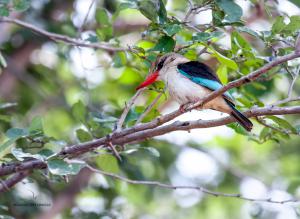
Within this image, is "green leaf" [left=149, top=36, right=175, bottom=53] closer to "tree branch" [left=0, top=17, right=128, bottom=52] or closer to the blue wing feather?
"tree branch" [left=0, top=17, right=128, bottom=52]

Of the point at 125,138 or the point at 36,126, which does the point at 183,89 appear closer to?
the point at 125,138

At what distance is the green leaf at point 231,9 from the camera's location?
11.4 feet

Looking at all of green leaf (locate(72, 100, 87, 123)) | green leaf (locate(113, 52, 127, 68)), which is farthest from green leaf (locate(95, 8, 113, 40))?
green leaf (locate(72, 100, 87, 123))

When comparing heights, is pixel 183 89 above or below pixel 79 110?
above

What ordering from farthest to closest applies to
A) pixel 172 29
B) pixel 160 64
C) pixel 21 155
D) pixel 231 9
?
pixel 160 64 → pixel 231 9 → pixel 172 29 → pixel 21 155

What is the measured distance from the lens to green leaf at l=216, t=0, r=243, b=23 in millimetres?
3473

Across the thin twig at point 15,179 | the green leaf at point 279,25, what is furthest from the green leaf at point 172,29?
the thin twig at point 15,179

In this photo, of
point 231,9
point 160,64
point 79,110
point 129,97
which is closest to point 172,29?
point 231,9

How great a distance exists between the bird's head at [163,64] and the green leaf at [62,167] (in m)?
0.74

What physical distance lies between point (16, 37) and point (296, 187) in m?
2.82

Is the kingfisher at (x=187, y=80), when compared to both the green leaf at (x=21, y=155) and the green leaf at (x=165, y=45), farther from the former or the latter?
the green leaf at (x=21, y=155)

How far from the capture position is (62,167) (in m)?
3.23

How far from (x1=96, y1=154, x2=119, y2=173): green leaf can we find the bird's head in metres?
0.47

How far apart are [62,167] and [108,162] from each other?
0.62 meters
